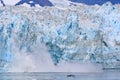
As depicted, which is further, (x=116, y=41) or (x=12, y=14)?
(x=116, y=41)

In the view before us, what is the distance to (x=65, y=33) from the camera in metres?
67.0

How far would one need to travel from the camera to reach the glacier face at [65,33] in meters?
65.6

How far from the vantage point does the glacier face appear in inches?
2584

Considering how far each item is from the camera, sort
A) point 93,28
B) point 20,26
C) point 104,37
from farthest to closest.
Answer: point 104,37
point 93,28
point 20,26

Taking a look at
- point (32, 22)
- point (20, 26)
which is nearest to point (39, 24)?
point (32, 22)

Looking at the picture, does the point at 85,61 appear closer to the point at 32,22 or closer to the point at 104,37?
the point at 104,37

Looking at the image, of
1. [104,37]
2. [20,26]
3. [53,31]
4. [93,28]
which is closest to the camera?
[20,26]

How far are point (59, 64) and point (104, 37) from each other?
8714 millimetres

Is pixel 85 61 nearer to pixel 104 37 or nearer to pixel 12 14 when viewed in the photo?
pixel 104 37

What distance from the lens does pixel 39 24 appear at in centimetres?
7275

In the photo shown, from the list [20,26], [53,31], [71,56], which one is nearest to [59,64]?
[71,56]

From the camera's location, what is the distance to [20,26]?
2549 inches

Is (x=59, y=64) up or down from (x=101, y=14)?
down

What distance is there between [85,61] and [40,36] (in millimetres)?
10368
